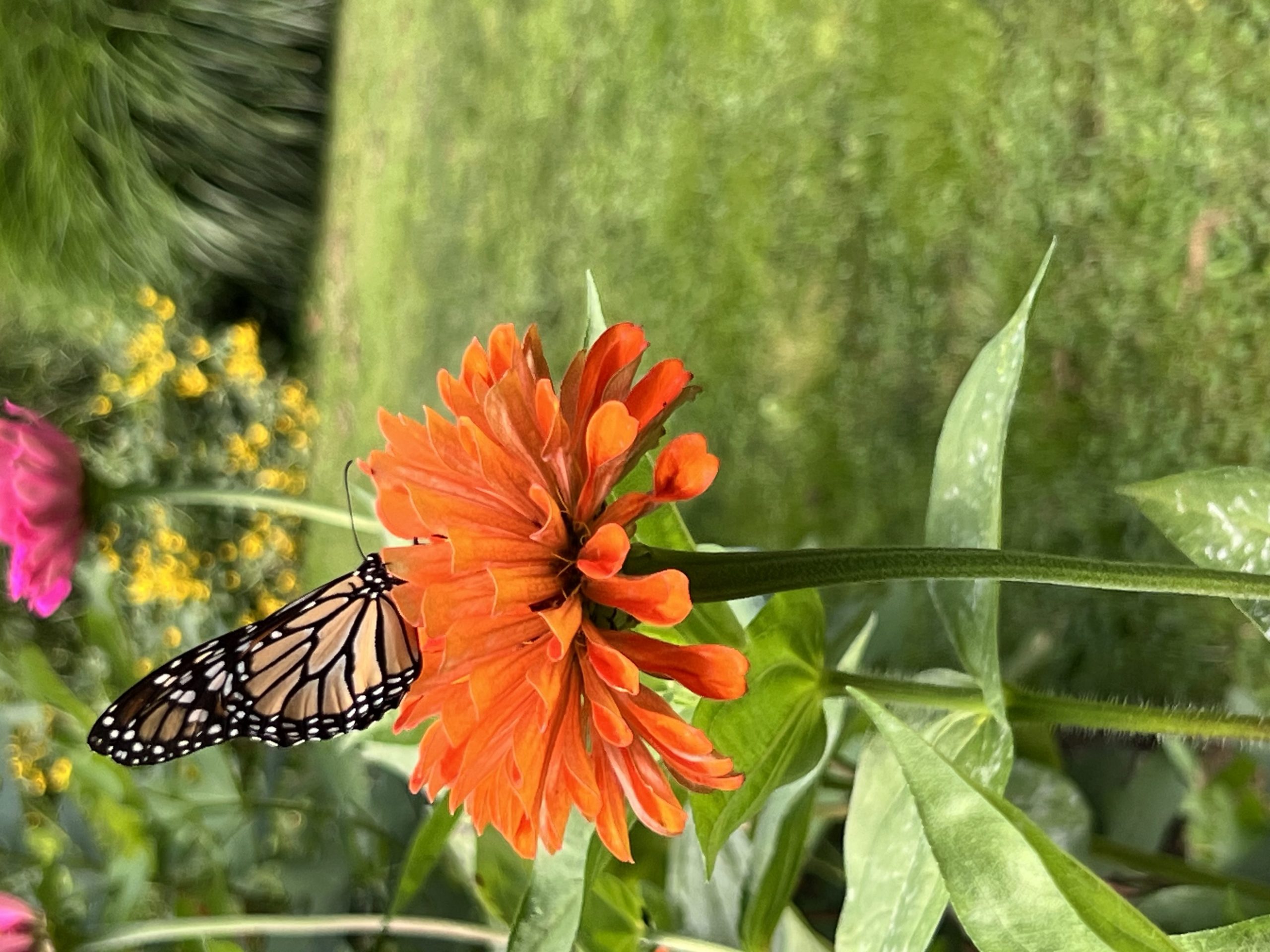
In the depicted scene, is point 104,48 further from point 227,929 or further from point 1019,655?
point 1019,655

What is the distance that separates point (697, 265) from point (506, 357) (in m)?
1.10

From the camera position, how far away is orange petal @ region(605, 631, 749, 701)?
0.37 metres

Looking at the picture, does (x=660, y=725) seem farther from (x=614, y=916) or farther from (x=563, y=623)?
(x=614, y=916)

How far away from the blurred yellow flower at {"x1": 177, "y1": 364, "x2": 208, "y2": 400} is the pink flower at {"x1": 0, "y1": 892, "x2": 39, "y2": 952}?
193cm

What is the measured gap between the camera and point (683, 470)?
375 mm

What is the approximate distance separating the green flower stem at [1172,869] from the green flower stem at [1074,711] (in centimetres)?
19

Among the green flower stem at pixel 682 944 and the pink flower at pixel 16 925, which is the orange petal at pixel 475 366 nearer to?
the green flower stem at pixel 682 944

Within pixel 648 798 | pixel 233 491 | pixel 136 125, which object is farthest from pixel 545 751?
pixel 136 125

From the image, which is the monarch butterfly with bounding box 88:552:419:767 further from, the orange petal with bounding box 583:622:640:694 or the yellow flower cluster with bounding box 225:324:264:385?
the yellow flower cluster with bounding box 225:324:264:385

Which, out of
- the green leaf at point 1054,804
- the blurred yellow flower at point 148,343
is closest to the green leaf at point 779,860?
the green leaf at point 1054,804

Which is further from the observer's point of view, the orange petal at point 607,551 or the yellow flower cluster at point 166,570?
the yellow flower cluster at point 166,570

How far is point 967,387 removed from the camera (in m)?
0.51

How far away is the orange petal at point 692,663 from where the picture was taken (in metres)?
0.37

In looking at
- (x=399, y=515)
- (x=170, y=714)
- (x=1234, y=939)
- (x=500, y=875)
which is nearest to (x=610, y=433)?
(x=399, y=515)
